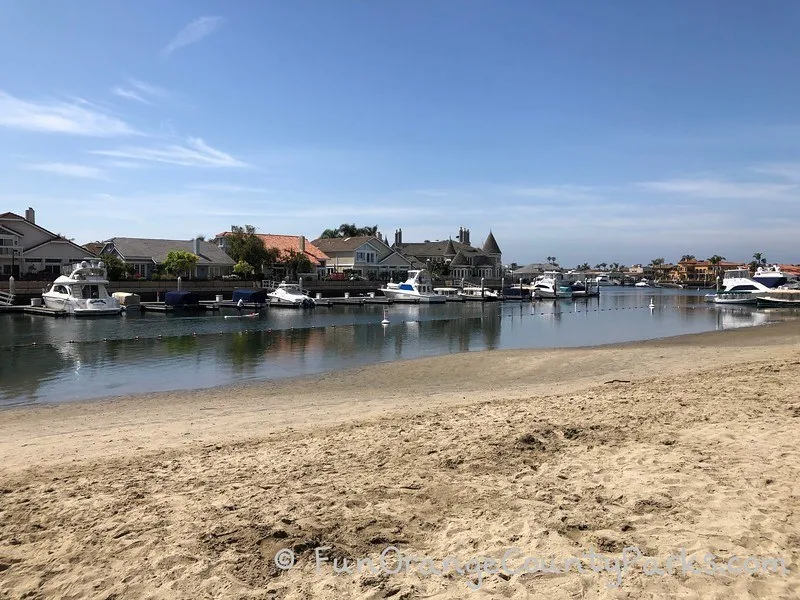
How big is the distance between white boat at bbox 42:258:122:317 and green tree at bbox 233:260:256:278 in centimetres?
2403

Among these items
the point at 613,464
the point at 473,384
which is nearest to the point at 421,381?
the point at 473,384

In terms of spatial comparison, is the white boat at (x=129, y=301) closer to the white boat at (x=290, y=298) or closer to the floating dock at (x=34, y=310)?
the floating dock at (x=34, y=310)

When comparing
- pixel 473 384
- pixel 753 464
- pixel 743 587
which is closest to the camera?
pixel 743 587

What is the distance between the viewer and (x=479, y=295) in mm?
83875

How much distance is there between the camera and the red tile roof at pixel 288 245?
89812 millimetres

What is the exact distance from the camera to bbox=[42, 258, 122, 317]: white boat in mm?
48188

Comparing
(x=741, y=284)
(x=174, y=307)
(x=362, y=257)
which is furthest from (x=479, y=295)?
(x=174, y=307)

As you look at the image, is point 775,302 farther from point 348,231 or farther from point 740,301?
point 348,231

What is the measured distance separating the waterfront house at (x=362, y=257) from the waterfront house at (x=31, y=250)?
131ft

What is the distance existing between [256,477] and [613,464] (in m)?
4.56

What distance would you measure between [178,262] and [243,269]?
8.55 m

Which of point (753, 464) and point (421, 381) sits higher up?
point (753, 464)

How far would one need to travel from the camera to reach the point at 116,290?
61.6 m

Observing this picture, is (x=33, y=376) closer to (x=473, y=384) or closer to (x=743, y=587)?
(x=473, y=384)
